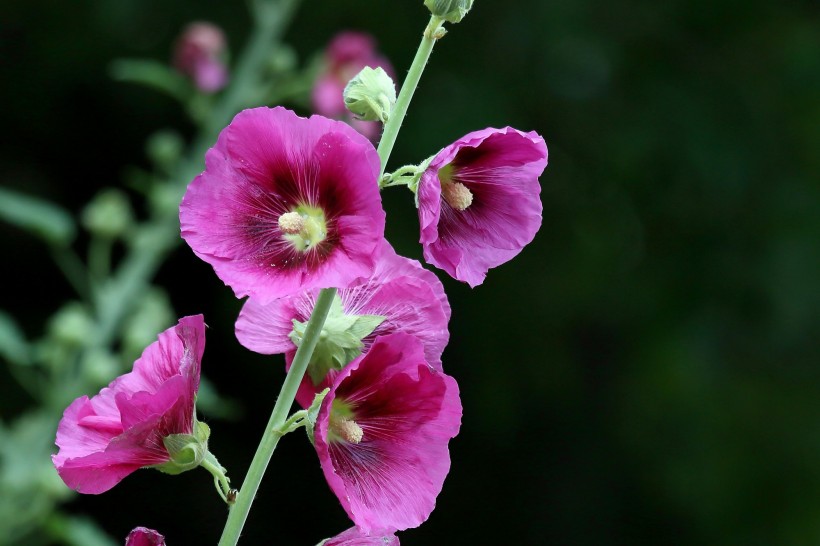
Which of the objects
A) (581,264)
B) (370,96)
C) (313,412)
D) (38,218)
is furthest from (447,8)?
(581,264)

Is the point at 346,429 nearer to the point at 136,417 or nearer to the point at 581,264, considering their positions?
the point at 136,417

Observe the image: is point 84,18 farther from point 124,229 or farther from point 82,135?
point 124,229

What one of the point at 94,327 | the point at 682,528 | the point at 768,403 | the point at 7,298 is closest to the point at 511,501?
the point at 682,528

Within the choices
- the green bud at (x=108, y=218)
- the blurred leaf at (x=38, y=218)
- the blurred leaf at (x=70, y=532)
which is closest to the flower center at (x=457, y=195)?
the blurred leaf at (x=70, y=532)

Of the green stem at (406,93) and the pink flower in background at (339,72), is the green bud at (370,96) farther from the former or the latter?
the pink flower in background at (339,72)

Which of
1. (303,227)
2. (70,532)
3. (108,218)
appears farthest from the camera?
(108,218)

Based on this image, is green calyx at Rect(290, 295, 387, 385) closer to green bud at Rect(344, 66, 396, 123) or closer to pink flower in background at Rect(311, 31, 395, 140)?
green bud at Rect(344, 66, 396, 123)
